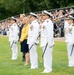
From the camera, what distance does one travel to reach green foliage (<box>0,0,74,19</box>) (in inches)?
2078

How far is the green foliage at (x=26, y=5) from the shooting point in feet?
173

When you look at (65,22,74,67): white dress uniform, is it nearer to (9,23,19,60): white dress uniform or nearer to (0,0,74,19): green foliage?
(9,23,19,60): white dress uniform

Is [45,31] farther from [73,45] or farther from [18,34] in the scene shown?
[18,34]

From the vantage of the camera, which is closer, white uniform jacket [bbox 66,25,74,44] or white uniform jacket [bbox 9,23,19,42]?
white uniform jacket [bbox 66,25,74,44]

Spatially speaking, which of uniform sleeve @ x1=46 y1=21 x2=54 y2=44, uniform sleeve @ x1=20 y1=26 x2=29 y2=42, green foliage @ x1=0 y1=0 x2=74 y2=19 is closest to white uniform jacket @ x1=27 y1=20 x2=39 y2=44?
uniform sleeve @ x1=46 y1=21 x2=54 y2=44

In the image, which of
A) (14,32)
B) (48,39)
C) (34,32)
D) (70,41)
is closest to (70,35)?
(70,41)

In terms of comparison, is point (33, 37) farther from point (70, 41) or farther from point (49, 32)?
point (70, 41)

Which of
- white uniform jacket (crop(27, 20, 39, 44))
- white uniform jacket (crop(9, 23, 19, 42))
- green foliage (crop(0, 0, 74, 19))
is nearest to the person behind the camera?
white uniform jacket (crop(27, 20, 39, 44))

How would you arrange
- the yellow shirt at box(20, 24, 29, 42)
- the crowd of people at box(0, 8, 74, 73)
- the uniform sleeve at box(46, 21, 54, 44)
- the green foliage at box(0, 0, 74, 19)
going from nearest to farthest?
1. the uniform sleeve at box(46, 21, 54, 44)
2. the crowd of people at box(0, 8, 74, 73)
3. the yellow shirt at box(20, 24, 29, 42)
4. the green foliage at box(0, 0, 74, 19)

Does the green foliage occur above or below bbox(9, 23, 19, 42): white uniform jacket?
above

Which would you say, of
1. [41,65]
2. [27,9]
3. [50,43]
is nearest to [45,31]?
[50,43]

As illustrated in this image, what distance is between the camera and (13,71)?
15.6 meters

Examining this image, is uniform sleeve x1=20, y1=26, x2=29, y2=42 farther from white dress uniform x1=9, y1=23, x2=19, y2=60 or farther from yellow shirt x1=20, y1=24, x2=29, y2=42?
white dress uniform x1=9, y1=23, x2=19, y2=60

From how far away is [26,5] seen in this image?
2623 inches
